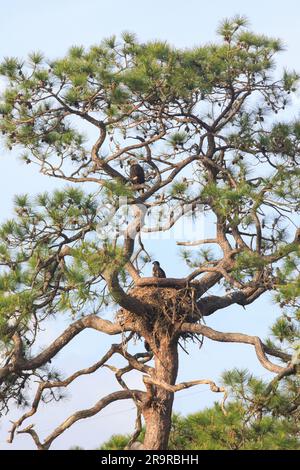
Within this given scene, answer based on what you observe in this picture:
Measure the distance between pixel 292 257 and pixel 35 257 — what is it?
5.01 feet

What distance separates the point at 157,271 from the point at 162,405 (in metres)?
1.17

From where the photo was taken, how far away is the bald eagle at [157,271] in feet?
25.6

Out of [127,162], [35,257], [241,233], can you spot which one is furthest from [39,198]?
[241,233]

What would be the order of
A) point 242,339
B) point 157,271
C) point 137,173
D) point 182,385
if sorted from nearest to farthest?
1. point 182,385
2. point 242,339
3. point 137,173
4. point 157,271

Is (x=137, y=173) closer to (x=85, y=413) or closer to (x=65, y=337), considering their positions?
(x=65, y=337)

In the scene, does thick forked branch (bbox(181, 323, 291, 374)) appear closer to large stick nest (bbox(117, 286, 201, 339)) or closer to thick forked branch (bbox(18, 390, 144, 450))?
large stick nest (bbox(117, 286, 201, 339))

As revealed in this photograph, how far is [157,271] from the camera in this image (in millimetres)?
7812

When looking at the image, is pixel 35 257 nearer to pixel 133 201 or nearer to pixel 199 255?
pixel 133 201

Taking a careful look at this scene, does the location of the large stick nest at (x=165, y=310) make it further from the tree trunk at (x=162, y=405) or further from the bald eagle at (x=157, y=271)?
the bald eagle at (x=157, y=271)

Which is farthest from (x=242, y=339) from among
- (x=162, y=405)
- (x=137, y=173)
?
(x=137, y=173)

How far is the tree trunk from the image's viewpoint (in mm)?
6883

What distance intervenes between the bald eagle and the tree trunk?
30.8 inches

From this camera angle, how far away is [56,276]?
23.6 ft
